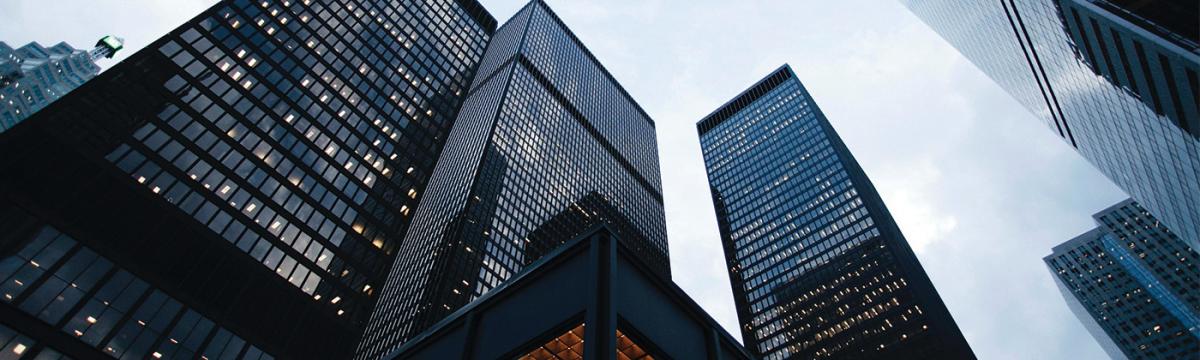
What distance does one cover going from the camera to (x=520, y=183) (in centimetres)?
11819

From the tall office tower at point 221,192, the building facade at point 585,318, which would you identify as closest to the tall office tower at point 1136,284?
the building facade at point 585,318

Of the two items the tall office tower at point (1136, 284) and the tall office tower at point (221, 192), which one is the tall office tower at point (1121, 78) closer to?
the tall office tower at point (221, 192)

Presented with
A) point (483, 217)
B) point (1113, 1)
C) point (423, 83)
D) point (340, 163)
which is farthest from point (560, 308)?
point (483, 217)

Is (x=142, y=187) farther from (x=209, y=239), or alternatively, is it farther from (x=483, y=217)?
(x=483, y=217)

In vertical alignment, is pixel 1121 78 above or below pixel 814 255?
below

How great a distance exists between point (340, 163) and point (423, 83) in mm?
25336

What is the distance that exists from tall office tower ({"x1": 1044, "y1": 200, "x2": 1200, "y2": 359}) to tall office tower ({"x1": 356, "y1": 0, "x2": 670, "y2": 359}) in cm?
11899

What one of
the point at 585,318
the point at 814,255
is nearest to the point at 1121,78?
the point at 585,318

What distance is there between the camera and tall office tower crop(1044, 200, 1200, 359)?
140 meters

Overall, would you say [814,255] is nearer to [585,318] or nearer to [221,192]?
[221,192]

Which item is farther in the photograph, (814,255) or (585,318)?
(814,255)

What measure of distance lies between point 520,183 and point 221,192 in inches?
2594

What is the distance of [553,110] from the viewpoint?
15138 centimetres

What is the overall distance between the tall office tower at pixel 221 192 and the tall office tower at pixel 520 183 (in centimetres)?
2049
